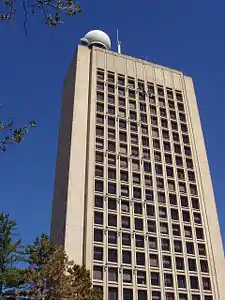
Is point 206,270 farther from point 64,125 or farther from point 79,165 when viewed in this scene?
point 64,125

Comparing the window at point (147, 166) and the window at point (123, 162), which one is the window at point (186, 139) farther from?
the window at point (123, 162)

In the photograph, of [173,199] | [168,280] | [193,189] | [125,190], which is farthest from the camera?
[193,189]

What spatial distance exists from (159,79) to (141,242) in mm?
26800

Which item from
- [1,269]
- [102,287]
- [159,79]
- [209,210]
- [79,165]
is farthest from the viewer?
[159,79]

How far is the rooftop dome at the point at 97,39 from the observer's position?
62.0m

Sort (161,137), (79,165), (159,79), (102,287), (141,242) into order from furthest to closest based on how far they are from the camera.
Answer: (159,79)
(161,137)
(79,165)
(141,242)
(102,287)

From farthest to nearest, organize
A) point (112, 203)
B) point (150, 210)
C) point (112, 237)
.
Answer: point (150, 210) < point (112, 203) < point (112, 237)

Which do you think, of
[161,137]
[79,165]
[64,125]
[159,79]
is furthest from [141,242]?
[159,79]

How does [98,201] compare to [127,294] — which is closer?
[127,294]

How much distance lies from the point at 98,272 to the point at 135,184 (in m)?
12.1

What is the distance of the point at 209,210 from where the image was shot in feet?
160

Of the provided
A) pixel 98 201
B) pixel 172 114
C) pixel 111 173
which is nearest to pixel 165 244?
pixel 98 201

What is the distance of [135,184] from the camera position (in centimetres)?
4706

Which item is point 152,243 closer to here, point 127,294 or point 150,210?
point 150,210
